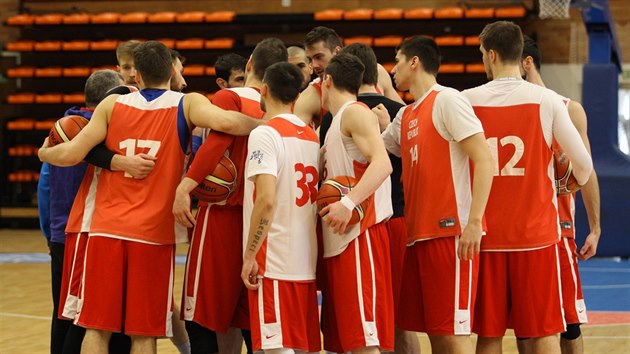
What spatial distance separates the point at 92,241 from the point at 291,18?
1349 cm

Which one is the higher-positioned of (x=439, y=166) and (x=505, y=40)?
(x=505, y=40)

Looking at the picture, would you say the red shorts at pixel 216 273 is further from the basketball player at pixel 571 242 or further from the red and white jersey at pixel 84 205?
the basketball player at pixel 571 242

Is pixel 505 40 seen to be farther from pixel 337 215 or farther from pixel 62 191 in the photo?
pixel 62 191

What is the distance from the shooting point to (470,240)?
189 inches

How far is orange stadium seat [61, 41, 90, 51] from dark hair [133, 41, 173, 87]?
14215 mm

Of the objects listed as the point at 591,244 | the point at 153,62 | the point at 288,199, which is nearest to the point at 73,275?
the point at 153,62

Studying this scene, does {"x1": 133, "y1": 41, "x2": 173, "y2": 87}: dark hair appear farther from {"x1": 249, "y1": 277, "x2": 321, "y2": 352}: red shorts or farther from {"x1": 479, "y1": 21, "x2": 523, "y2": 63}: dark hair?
{"x1": 479, "y1": 21, "x2": 523, "y2": 63}: dark hair

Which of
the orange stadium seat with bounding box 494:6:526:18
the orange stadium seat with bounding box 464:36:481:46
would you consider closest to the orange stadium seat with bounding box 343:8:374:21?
the orange stadium seat with bounding box 464:36:481:46

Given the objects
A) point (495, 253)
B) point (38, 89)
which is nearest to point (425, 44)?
point (495, 253)

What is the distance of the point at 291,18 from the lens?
18.2 m

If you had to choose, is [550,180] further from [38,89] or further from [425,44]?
[38,89]

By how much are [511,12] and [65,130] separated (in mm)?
13348

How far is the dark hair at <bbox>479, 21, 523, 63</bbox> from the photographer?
16.9 ft

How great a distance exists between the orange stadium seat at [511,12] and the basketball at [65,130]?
519 inches
